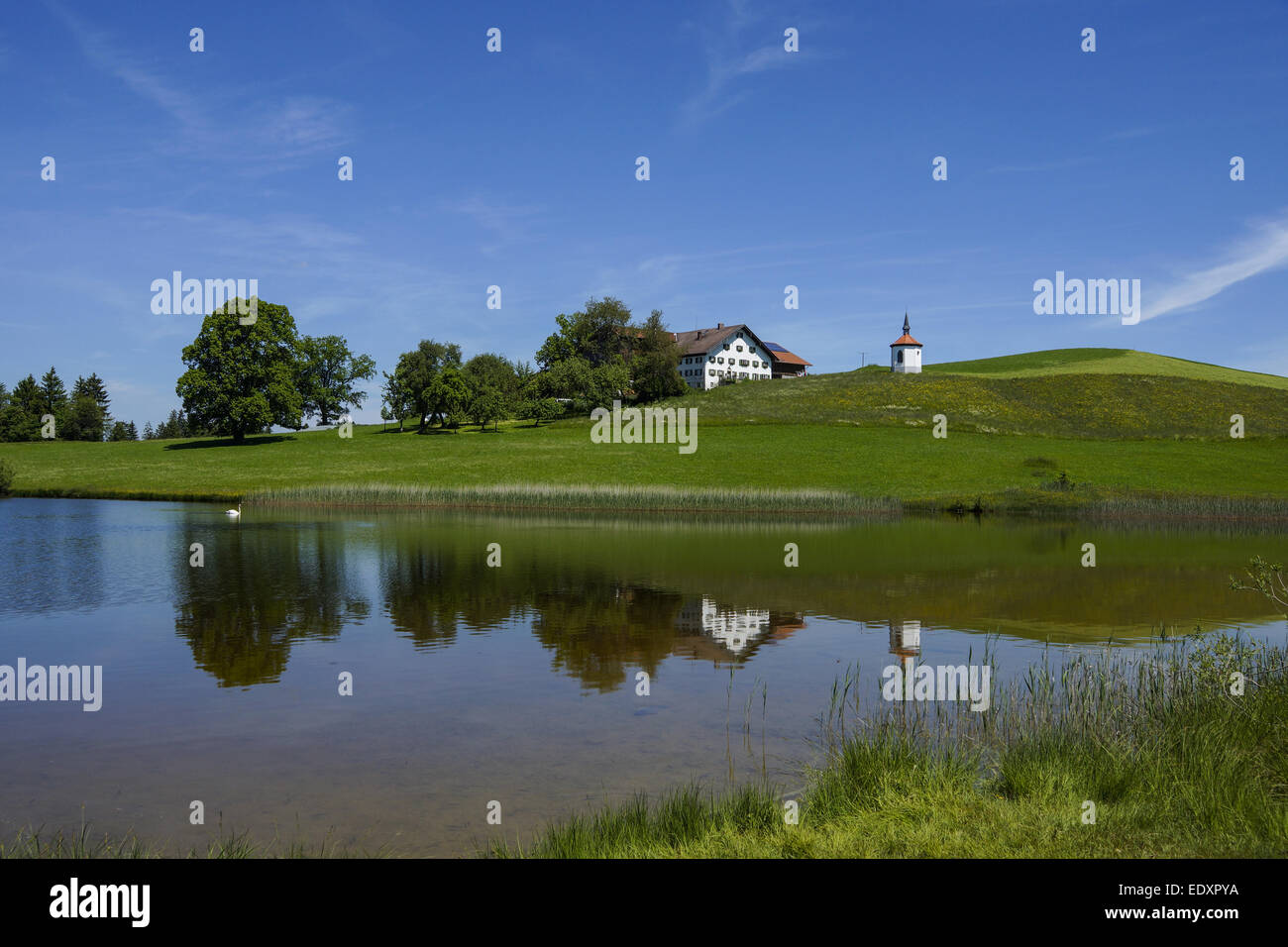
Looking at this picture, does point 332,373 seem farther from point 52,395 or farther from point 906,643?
point 906,643

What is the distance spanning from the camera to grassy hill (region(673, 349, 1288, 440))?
296 ft

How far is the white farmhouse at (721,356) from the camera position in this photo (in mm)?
152000

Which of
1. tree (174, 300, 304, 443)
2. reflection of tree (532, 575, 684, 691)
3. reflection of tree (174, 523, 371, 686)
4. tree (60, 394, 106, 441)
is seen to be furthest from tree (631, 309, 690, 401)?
reflection of tree (532, 575, 684, 691)

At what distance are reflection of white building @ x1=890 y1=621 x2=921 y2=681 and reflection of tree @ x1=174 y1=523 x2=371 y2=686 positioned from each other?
438 inches

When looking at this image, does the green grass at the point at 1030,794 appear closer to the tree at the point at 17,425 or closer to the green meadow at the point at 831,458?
the green meadow at the point at 831,458

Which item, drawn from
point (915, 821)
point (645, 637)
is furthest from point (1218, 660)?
point (645, 637)

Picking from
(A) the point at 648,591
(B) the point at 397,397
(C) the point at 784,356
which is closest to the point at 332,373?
(B) the point at 397,397

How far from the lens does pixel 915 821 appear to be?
8.47 metres

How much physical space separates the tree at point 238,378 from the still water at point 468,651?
6045 cm

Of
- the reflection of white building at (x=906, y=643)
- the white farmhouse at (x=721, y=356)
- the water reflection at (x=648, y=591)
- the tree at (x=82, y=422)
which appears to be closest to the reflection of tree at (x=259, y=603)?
the water reflection at (x=648, y=591)

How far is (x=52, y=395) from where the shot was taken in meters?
138

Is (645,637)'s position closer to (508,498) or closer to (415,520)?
(415,520)

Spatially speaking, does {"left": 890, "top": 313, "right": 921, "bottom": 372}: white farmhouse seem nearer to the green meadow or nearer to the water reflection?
the green meadow

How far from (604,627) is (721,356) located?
449 ft
